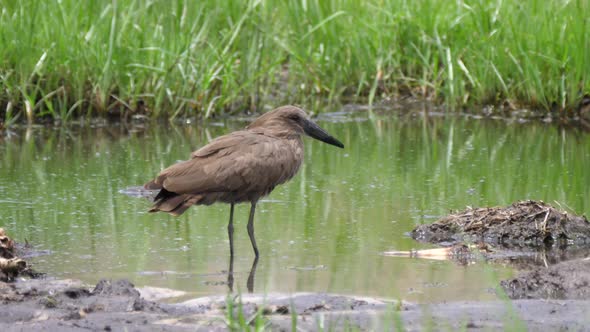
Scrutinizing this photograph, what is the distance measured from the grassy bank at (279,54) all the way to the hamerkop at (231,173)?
14.4 feet

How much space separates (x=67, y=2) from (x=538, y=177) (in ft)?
16.0

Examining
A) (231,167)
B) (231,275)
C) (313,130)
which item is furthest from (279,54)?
(231,275)

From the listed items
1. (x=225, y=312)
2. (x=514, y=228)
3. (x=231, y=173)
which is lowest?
(x=514, y=228)

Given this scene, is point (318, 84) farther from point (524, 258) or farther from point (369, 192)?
point (524, 258)

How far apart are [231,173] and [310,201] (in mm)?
1699

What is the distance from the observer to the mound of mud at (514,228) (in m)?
6.39

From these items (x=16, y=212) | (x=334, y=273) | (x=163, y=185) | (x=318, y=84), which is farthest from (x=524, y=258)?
(x=318, y=84)

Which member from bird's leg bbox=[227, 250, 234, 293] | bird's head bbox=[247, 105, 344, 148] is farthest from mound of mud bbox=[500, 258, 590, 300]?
bird's head bbox=[247, 105, 344, 148]

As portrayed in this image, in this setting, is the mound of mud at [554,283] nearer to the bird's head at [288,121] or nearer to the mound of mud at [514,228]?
the mound of mud at [514,228]

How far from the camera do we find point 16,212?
712cm

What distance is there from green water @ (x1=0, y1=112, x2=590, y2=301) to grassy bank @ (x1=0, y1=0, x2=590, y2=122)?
0.39 metres

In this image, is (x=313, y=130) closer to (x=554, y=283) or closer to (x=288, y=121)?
(x=288, y=121)

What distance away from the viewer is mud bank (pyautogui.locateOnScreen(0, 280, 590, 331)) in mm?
4414

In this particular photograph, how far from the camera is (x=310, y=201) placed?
759 centimetres
